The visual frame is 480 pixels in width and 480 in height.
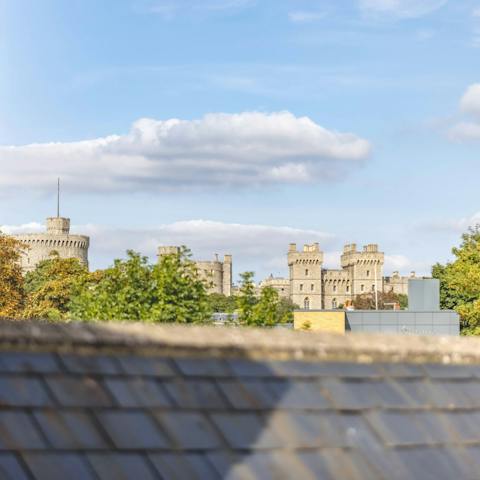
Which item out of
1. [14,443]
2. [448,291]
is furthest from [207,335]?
[448,291]

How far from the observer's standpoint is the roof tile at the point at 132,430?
640cm

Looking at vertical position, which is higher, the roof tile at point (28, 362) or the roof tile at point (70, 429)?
the roof tile at point (28, 362)

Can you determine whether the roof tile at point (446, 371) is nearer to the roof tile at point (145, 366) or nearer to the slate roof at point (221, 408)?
the slate roof at point (221, 408)

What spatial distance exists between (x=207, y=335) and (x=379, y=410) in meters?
1.19

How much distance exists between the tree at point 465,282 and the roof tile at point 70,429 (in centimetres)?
6203

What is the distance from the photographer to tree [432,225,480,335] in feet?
226

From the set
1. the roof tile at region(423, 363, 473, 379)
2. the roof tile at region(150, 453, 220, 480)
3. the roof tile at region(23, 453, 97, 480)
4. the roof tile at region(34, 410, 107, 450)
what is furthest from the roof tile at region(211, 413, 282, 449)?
the roof tile at region(423, 363, 473, 379)

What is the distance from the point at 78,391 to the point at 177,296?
38555 mm

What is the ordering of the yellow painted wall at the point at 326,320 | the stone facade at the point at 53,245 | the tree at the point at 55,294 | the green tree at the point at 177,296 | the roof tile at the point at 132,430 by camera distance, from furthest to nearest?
the stone facade at the point at 53,245
the tree at the point at 55,294
the yellow painted wall at the point at 326,320
the green tree at the point at 177,296
the roof tile at the point at 132,430

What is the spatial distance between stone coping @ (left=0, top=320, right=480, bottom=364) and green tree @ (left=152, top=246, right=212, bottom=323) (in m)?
35.8

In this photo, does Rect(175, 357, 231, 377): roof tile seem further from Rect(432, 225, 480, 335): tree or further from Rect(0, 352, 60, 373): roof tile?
Rect(432, 225, 480, 335): tree

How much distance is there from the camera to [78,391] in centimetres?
665

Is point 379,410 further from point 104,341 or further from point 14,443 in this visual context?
point 14,443

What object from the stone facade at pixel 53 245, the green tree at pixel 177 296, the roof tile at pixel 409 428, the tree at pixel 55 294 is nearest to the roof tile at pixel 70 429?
the roof tile at pixel 409 428
